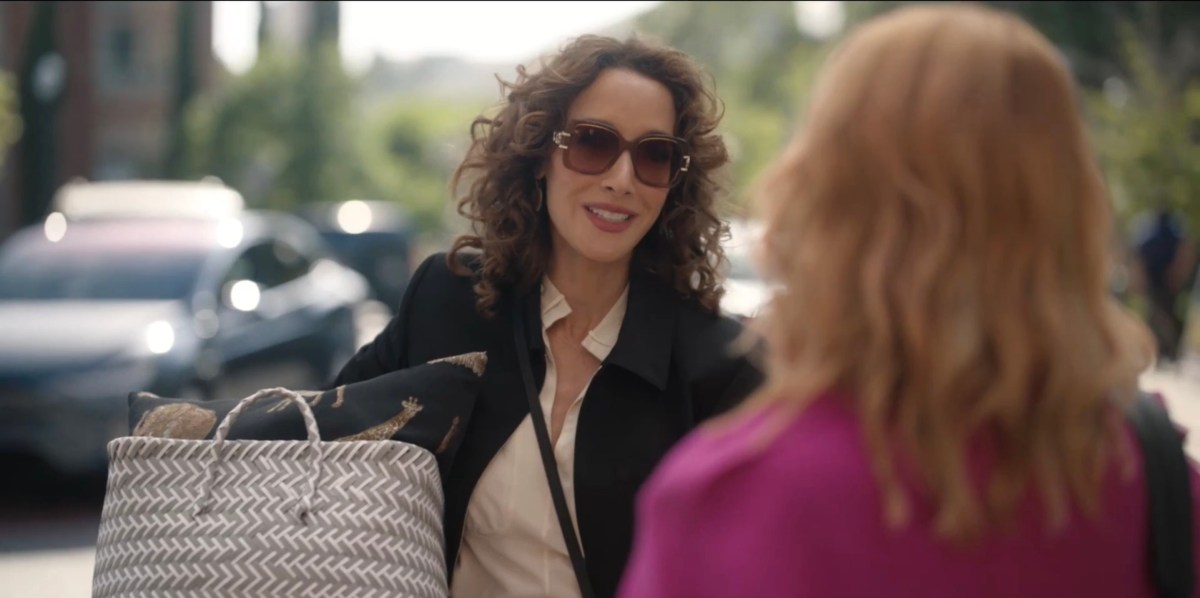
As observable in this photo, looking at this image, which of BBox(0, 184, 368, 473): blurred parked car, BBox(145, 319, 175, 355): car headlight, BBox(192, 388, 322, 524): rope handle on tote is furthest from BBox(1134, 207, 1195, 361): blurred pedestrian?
BBox(192, 388, 322, 524): rope handle on tote

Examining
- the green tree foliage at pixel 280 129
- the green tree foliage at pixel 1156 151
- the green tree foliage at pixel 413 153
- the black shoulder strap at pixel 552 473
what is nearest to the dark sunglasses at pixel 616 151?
the black shoulder strap at pixel 552 473

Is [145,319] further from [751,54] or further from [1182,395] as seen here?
[751,54]

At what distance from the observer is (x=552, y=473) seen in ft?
8.66

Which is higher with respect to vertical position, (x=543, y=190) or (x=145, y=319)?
(x=543, y=190)

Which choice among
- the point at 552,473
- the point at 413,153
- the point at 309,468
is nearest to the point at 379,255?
the point at 552,473

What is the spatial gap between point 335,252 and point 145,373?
13575mm

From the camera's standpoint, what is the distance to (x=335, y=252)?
71.7 feet

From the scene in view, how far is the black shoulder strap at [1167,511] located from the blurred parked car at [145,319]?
24.0ft

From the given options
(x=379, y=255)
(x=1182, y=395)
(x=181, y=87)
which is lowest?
(x=181, y=87)

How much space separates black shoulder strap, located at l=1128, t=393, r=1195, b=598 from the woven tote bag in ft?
3.91

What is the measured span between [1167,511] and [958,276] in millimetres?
313

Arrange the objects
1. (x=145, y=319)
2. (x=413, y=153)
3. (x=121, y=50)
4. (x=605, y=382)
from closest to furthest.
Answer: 1. (x=605, y=382)
2. (x=145, y=319)
3. (x=121, y=50)
4. (x=413, y=153)

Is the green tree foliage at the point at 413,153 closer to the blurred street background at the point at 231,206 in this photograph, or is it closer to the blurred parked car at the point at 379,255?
the blurred street background at the point at 231,206

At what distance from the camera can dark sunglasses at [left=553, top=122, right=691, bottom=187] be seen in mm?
2900
